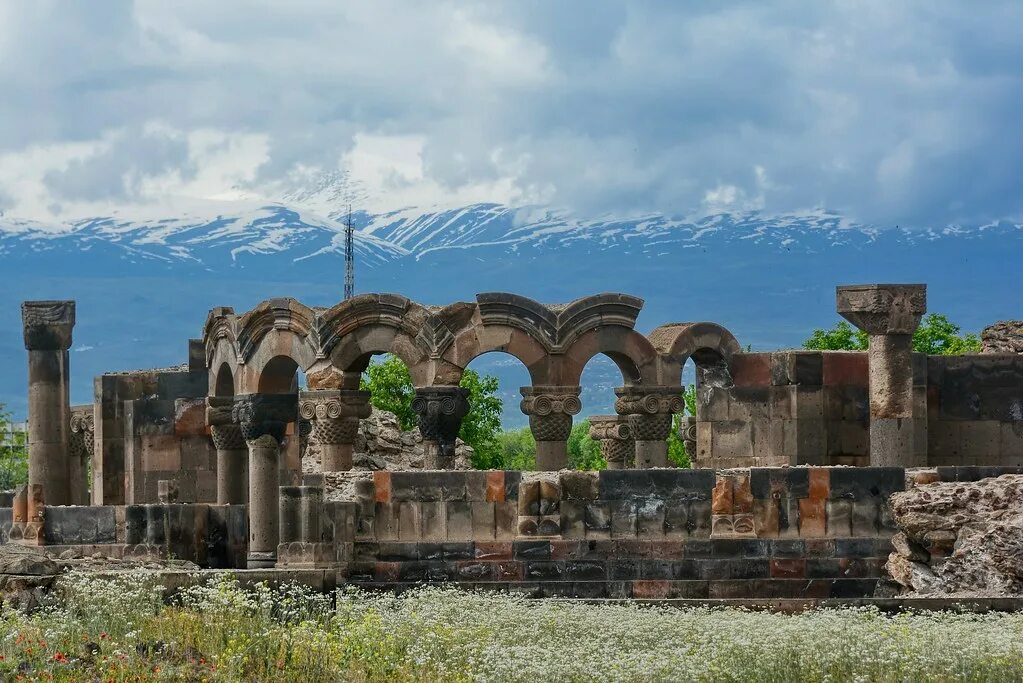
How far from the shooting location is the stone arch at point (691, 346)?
2722 cm

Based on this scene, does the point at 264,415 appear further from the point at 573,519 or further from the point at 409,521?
the point at 573,519

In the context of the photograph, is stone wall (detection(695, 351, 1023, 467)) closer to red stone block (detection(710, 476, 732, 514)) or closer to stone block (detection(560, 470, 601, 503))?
red stone block (detection(710, 476, 732, 514))

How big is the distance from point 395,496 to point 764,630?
6.33 m

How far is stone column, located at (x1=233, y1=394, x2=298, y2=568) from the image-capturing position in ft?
75.9

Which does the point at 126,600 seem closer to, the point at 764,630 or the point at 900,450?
the point at 764,630

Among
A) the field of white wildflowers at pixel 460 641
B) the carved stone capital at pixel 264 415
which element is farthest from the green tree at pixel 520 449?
the field of white wildflowers at pixel 460 641

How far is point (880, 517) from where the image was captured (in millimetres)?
19719

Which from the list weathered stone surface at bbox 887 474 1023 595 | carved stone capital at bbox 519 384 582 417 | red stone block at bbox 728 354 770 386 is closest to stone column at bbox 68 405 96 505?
carved stone capital at bbox 519 384 582 417

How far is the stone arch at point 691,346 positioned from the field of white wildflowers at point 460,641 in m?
10.4

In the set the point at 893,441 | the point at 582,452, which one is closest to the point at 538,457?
the point at 893,441

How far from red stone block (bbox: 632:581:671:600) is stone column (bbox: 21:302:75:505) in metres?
12.6

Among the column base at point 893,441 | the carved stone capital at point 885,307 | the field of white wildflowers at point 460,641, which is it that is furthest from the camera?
the column base at point 893,441

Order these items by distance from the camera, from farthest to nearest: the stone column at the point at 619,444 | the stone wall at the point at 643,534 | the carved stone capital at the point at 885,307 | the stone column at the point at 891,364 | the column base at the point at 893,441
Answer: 1. the stone column at the point at 619,444
2. the column base at the point at 893,441
3. the stone column at the point at 891,364
4. the carved stone capital at the point at 885,307
5. the stone wall at the point at 643,534

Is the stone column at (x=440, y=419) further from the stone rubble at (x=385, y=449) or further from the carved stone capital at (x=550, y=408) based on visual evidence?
the stone rubble at (x=385, y=449)
